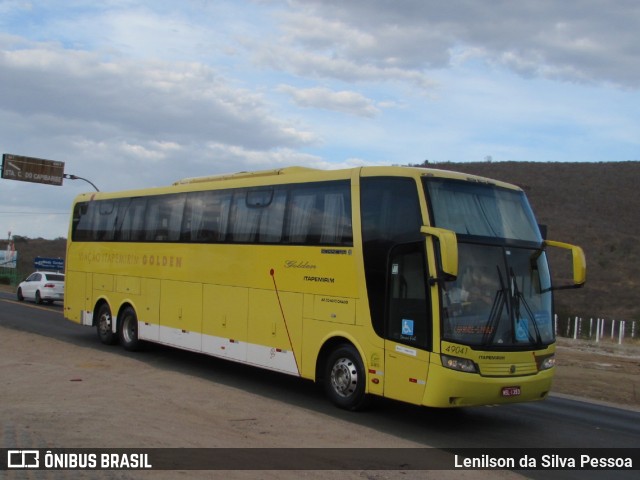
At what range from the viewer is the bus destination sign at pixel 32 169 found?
156 feet

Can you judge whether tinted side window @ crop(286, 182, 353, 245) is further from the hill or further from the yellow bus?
the hill

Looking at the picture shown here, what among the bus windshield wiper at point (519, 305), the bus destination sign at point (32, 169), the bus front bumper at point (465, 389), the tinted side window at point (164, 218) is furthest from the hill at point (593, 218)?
the bus front bumper at point (465, 389)

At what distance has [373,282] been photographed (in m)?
10.4

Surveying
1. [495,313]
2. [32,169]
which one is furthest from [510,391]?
[32,169]

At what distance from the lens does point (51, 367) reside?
12.9m

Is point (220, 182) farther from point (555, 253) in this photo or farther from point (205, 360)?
point (555, 253)

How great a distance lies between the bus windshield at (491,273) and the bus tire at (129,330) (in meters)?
9.26

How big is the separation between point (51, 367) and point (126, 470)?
23.0ft

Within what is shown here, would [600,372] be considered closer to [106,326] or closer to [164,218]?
[164,218]

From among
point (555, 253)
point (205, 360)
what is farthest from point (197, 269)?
point (555, 253)

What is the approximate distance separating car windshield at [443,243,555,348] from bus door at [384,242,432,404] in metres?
0.36

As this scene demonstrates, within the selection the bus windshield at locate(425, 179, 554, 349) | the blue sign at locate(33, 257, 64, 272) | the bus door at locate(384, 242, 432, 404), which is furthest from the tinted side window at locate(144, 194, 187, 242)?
the blue sign at locate(33, 257, 64, 272)

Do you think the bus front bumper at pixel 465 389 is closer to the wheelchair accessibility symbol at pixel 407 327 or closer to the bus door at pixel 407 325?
the bus door at pixel 407 325

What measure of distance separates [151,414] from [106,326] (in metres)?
9.17
